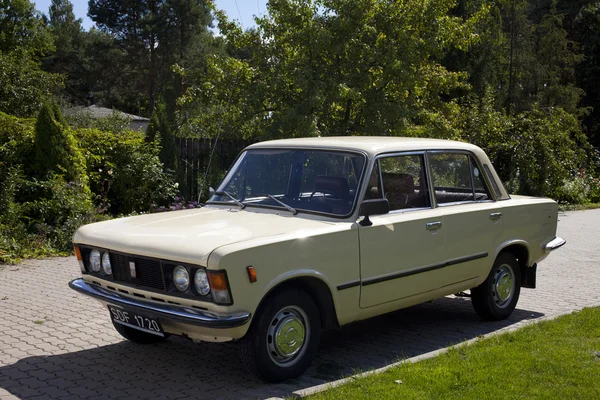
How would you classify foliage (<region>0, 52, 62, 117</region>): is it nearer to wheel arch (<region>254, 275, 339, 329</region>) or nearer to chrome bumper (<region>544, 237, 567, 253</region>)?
chrome bumper (<region>544, 237, 567, 253</region>)

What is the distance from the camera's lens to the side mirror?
228 inches

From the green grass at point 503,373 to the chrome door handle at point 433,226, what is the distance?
108 centimetres

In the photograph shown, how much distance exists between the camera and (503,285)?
7488mm

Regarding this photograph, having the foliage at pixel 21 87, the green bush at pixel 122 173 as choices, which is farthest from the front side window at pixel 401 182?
the foliage at pixel 21 87

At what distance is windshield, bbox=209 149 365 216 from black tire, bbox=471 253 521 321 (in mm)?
2094

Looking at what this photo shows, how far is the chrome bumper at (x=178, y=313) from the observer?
4.91 meters

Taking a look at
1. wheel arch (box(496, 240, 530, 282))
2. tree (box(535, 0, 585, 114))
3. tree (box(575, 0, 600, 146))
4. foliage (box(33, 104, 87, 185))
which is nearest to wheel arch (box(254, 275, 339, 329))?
wheel arch (box(496, 240, 530, 282))

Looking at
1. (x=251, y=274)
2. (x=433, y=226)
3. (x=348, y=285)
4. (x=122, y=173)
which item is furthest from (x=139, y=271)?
(x=122, y=173)

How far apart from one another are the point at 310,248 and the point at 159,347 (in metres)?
1.97

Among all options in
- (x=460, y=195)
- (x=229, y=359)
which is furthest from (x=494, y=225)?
(x=229, y=359)

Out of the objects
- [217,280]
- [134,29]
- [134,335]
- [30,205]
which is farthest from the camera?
[134,29]

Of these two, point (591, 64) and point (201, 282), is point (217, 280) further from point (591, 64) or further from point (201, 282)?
point (591, 64)

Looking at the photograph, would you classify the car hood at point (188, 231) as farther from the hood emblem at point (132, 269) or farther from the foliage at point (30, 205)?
the foliage at point (30, 205)

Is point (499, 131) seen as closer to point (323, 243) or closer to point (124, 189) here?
point (124, 189)
